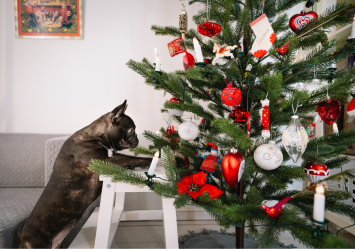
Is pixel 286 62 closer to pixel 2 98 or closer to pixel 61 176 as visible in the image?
pixel 61 176

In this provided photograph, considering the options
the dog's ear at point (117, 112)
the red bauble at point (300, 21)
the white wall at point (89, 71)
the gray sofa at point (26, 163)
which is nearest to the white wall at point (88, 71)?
the white wall at point (89, 71)

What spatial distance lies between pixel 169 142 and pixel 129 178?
12.7 inches

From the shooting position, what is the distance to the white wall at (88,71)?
1724mm

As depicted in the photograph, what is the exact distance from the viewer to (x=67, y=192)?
1023 mm

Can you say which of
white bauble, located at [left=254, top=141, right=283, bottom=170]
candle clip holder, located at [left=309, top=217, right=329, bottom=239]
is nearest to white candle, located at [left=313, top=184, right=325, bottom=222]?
candle clip holder, located at [left=309, top=217, right=329, bottom=239]

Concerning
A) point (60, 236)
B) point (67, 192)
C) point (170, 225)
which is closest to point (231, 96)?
point (170, 225)

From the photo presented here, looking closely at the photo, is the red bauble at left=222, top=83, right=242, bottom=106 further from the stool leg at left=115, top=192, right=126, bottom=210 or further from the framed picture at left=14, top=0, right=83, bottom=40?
the framed picture at left=14, top=0, right=83, bottom=40

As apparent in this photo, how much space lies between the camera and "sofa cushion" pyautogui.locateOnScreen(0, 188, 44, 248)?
96cm

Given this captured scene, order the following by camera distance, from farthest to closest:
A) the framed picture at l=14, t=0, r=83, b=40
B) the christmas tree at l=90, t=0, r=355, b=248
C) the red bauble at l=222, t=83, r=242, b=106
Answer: the framed picture at l=14, t=0, r=83, b=40 → the red bauble at l=222, t=83, r=242, b=106 → the christmas tree at l=90, t=0, r=355, b=248

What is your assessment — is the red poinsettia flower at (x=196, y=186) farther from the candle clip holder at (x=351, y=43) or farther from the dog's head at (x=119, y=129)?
the candle clip holder at (x=351, y=43)

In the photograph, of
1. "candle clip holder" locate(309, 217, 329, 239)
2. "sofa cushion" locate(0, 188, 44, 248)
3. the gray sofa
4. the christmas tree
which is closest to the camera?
"candle clip holder" locate(309, 217, 329, 239)

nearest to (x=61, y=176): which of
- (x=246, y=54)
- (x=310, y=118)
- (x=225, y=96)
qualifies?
(x=225, y=96)

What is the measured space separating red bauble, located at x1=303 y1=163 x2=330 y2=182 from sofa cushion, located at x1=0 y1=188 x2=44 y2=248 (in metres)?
1.29

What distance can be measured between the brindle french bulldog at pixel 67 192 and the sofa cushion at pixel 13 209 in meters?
0.04
